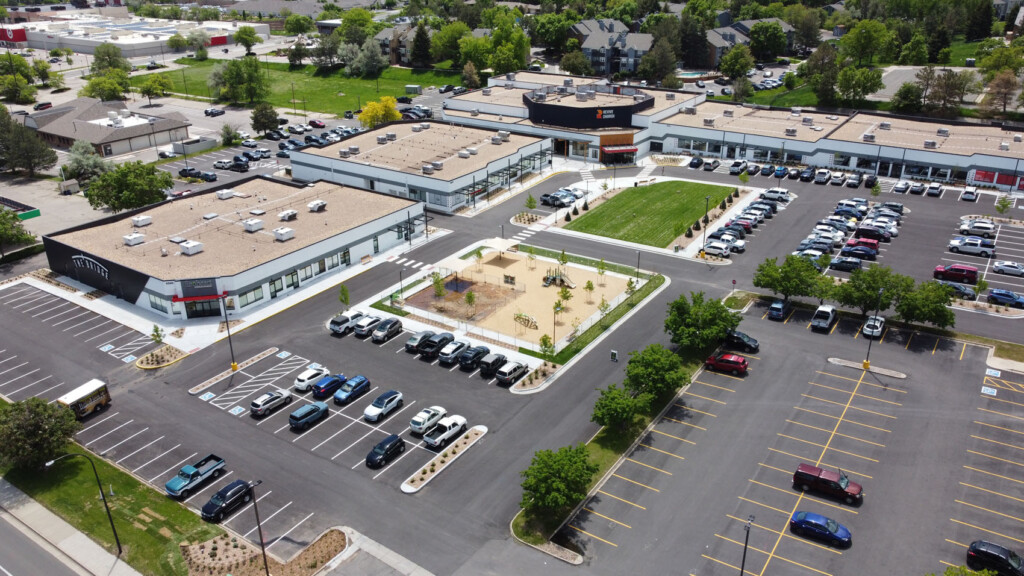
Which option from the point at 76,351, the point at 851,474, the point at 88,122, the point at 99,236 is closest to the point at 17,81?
the point at 88,122

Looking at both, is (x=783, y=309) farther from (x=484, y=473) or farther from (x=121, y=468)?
(x=121, y=468)

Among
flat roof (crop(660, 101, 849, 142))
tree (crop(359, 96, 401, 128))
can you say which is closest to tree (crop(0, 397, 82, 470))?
tree (crop(359, 96, 401, 128))

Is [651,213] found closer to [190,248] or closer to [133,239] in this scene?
[190,248]

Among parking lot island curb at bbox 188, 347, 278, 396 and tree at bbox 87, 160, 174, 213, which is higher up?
tree at bbox 87, 160, 174, 213

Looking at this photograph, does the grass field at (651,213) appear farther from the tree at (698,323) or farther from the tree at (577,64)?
the tree at (577,64)

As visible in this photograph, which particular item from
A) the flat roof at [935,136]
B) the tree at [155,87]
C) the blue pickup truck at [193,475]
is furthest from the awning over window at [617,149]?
the tree at [155,87]

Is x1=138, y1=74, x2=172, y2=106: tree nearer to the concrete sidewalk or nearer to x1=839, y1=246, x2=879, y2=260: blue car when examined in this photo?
the concrete sidewalk

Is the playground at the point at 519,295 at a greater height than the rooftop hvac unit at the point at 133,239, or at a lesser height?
lesser
